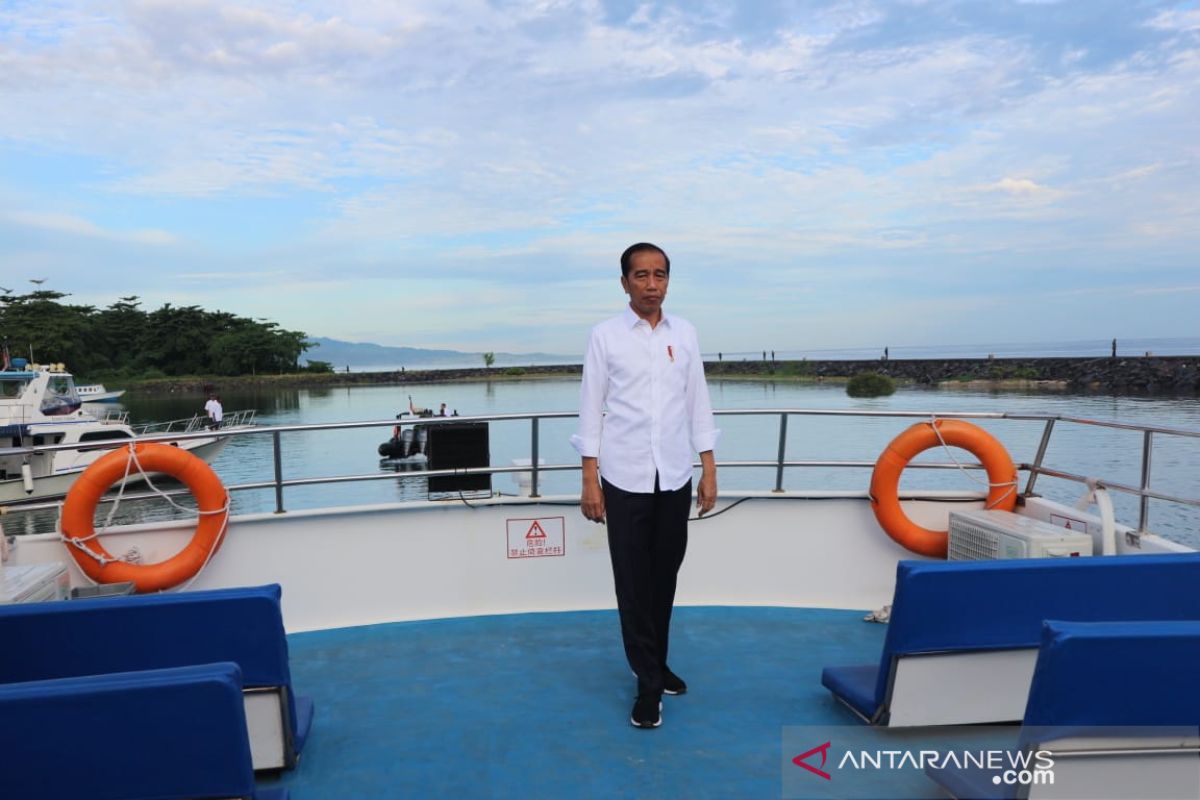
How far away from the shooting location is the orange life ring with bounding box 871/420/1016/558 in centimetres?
375

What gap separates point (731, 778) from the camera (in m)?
2.21

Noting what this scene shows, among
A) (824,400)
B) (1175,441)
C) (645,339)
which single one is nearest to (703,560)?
(645,339)

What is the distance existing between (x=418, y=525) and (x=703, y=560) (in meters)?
1.40

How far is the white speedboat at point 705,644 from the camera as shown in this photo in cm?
163

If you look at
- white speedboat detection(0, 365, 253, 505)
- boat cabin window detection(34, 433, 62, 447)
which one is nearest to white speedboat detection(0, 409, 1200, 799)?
white speedboat detection(0, 365, 253, 505)

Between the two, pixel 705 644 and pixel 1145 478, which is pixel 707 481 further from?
pixel 1145 478

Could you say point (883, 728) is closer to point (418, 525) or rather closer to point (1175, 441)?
point (418, 525)

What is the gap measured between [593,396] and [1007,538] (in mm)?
1964

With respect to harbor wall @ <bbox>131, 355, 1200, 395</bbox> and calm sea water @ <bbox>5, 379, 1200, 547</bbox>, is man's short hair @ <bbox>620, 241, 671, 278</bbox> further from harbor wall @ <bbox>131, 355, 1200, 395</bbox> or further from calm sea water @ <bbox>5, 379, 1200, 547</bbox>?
harbor wall @ <bbox>131, 355, 1200, 395</bbox>

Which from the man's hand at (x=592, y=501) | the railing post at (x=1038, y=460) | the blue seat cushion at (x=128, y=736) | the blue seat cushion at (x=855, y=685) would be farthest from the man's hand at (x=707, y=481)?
the railing post at (x=1038, y=460)

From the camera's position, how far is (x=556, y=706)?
2.75m

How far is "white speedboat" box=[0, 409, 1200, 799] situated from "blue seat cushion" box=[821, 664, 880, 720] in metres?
0.01

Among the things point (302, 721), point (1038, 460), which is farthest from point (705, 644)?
point (1038, 460)

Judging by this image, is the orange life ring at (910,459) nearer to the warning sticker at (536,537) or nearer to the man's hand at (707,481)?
the man's hand at (707,481)
